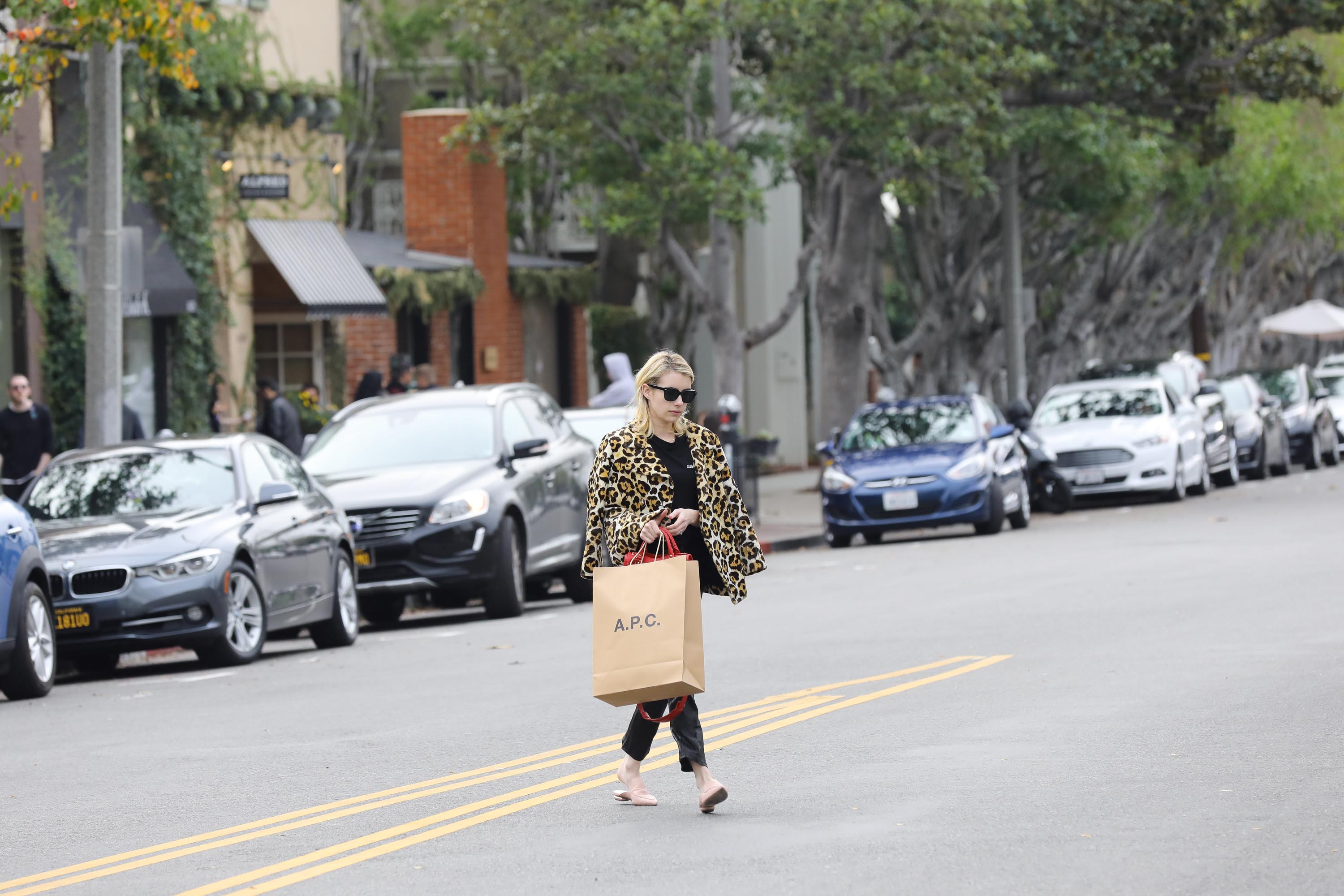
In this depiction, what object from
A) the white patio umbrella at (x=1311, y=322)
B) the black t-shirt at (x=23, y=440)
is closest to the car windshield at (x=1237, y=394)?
the white patio umbrella at (x=1311, y=322)

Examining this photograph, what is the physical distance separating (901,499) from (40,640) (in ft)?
38.0

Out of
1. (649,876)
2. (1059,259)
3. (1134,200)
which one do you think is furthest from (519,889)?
(1059,259)

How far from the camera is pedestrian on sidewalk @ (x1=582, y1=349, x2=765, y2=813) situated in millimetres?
8008

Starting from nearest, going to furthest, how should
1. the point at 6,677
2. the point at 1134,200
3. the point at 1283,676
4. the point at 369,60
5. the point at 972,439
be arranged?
the point at 1283,676 < the point at 6,677 < the point at 972,439 < the point at 1134,200 < the point at 369,60

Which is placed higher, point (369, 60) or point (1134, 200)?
point (369, 60)

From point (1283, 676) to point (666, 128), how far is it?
18.0 metres

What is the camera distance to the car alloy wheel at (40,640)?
41.8 ft

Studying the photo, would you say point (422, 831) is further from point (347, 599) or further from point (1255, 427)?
point (1255, 427)

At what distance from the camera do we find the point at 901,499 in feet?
75.0

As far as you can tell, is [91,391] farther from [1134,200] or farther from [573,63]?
[1134,200]

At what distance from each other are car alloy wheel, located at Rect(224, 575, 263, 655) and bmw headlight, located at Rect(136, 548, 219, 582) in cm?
22

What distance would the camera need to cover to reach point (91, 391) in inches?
701

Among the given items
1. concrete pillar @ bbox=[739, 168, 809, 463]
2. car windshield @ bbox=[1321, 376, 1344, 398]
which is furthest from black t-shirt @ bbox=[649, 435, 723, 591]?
car windshield @ bbox=[1321, 376, 1344, 398]

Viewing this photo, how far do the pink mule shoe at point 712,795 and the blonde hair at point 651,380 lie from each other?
1287 mm
